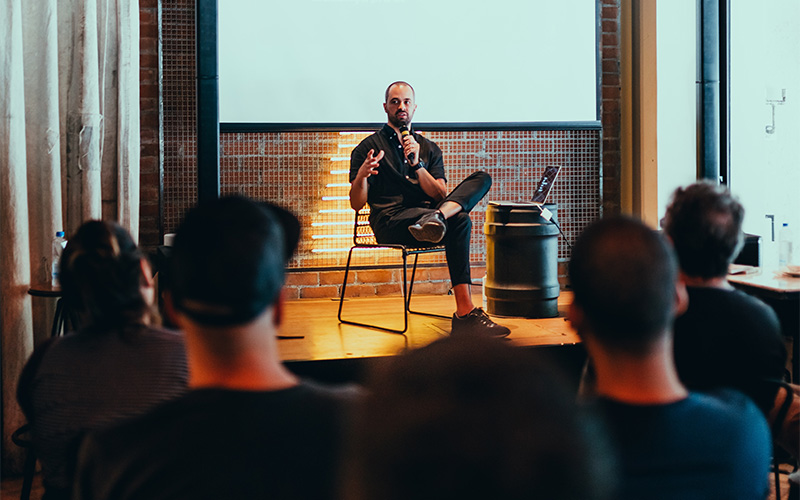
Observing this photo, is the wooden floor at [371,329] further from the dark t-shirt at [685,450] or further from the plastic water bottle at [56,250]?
the dark t-shirt at [685,450]

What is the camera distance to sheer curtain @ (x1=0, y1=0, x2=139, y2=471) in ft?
8.75

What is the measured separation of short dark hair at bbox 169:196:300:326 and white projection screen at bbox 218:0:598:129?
3.64 metres

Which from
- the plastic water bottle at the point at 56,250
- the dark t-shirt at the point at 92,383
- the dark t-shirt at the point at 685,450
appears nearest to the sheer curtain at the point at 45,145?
the plastic water bottle at the point at 56,250

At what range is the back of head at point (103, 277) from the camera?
4.94 ft

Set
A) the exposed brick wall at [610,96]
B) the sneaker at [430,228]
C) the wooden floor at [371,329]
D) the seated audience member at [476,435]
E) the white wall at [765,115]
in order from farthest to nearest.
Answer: the exposed brick wall at [610,96], the white wall at [765,115], the sneaker at [430,228], the wooden floor at [371,329], the seated audience member at [476,435]

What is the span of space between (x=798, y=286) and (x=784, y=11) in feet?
7.18

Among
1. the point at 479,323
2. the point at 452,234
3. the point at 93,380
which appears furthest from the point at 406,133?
the point at 93,380

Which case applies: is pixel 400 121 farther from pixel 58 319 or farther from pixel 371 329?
pixel 58 319

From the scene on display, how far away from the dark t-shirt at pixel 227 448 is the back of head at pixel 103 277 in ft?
1.99

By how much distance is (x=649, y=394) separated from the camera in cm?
98

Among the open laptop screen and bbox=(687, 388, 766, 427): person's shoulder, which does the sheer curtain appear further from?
bbox=(687, 388, 766, 427): person's shoulder

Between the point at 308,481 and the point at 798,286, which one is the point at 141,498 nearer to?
the point at 308,481

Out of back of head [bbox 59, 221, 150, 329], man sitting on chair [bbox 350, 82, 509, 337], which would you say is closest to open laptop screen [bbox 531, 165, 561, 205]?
man sitting on chair [bbox 350, 82, 509, 337]

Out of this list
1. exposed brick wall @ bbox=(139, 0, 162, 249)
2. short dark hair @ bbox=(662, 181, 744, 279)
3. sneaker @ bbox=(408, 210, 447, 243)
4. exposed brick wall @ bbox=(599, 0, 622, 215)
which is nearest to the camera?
short dark hair @ bbox=(662, 181, 744, 279)
